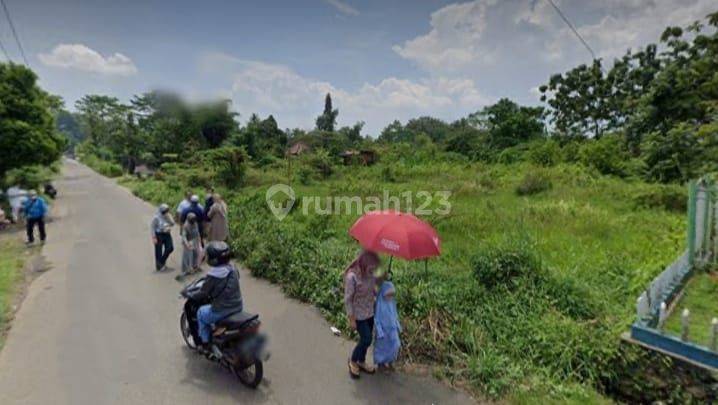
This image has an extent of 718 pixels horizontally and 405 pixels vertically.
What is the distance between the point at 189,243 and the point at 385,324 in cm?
475

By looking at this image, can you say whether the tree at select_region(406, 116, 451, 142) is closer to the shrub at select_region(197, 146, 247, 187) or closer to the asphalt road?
the shrub at select_region(197, 146, 247, 187)

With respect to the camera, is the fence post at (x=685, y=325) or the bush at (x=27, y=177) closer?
the fence post at (x=685, y=325)

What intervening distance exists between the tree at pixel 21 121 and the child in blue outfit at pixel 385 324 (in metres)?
16.3

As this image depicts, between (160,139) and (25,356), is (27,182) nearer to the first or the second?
(160,139)

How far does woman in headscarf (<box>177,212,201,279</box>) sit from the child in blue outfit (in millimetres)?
4646

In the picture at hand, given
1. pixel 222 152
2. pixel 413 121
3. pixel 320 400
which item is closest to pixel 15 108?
pixel 222 152

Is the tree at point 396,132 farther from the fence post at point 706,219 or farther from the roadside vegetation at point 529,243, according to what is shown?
the fence post at point 706,219

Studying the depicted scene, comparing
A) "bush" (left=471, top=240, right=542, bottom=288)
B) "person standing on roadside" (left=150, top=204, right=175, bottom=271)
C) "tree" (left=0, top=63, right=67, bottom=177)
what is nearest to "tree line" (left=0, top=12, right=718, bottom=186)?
"tree" (left=0, top=63, right=67, bottom=177)

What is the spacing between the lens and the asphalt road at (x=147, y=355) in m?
3.77

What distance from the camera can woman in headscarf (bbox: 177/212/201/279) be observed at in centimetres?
713

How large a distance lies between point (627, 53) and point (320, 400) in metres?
34.8

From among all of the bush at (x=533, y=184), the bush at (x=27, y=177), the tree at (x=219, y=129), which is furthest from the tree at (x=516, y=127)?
the bush at (x=27, y=177)

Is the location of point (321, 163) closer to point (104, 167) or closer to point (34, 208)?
point (34, 208)

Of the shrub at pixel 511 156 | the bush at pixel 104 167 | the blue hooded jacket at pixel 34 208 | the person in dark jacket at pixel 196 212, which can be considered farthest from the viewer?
the bush at pixel 104 167
